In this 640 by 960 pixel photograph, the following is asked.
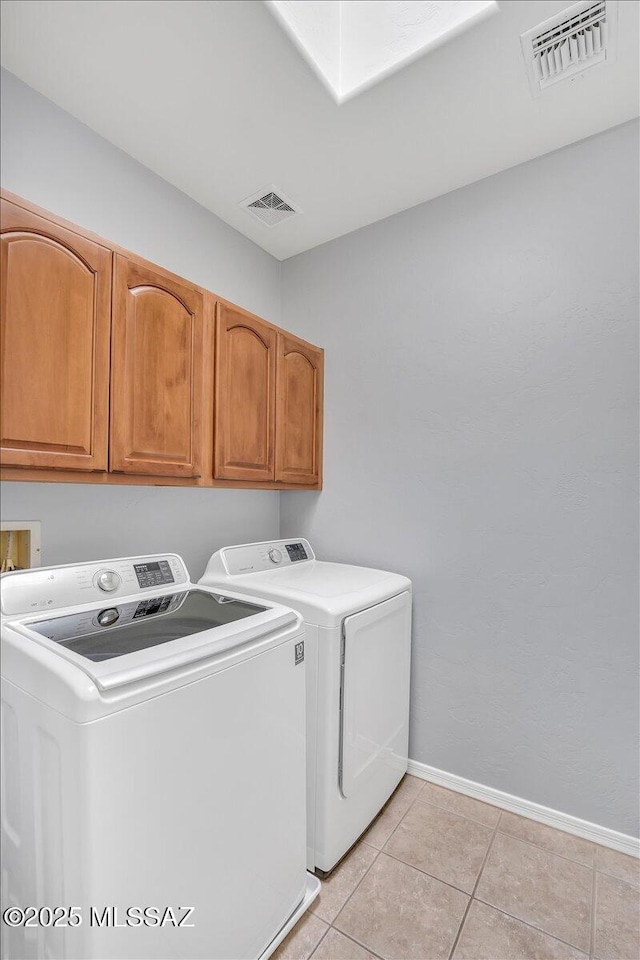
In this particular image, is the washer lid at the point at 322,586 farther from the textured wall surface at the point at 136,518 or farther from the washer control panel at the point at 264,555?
the textured wall surface at the point at 136,518

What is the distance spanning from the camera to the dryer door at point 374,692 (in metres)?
1.66

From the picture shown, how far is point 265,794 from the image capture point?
1.31 m

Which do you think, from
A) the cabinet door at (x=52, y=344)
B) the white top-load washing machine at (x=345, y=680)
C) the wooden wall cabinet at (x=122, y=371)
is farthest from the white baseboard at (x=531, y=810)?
the cabinet door at (x=52, y=344)

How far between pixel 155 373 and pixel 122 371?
134 millimetres

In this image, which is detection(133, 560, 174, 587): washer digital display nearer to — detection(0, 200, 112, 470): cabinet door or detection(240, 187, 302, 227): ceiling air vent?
detection(0, 200, 112, 470): cabinet door

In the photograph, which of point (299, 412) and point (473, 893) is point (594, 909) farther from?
point (299, 412)

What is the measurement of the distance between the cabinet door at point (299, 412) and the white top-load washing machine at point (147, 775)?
0.95 metres

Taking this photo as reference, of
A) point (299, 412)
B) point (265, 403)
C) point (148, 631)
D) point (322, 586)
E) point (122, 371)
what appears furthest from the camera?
point (299, 412)

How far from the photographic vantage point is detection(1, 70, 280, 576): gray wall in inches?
62.7

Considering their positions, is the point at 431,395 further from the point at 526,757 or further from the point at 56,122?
the point at 56,122

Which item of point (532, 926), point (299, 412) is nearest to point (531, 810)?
point (532, 926)

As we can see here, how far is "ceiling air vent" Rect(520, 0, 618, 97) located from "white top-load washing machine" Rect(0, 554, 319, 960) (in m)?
1.97

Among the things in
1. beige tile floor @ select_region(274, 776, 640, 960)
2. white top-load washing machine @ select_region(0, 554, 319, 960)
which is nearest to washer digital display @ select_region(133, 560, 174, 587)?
white top-load washing machine @ select_region(0, 554, 319, 960)

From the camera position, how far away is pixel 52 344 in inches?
52.7
